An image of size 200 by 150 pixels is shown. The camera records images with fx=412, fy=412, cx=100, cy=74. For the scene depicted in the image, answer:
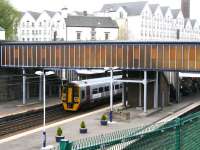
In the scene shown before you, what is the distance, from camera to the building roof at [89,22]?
72.5 m

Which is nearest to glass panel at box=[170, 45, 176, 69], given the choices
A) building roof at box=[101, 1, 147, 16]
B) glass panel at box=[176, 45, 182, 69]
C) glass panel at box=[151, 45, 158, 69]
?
glass panel at box=[176, 45, 182, 69]

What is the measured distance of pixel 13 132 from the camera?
28.7m

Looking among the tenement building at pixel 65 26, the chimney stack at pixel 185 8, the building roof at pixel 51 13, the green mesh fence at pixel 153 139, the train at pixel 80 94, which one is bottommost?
the train at pixel 80 94

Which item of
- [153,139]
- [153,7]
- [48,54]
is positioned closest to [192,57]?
[48,54]

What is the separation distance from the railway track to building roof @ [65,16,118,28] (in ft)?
125

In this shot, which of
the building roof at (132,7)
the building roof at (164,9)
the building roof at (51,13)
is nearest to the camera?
the building roof at (132,7)

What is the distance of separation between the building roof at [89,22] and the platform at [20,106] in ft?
110

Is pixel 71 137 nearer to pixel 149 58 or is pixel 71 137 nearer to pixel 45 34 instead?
pixel 149 58

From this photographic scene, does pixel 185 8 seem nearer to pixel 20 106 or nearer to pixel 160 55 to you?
pixel 160 55

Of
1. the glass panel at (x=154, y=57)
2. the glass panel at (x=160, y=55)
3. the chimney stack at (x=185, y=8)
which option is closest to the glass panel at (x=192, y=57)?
the glass panel at (x=160, y=55)

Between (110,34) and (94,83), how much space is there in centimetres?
4313

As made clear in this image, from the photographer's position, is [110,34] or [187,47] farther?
[110,34]

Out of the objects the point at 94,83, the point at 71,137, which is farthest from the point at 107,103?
the point at 71,137

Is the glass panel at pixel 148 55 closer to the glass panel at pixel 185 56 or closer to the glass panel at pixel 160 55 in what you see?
the glass panel at pixel 160 55
